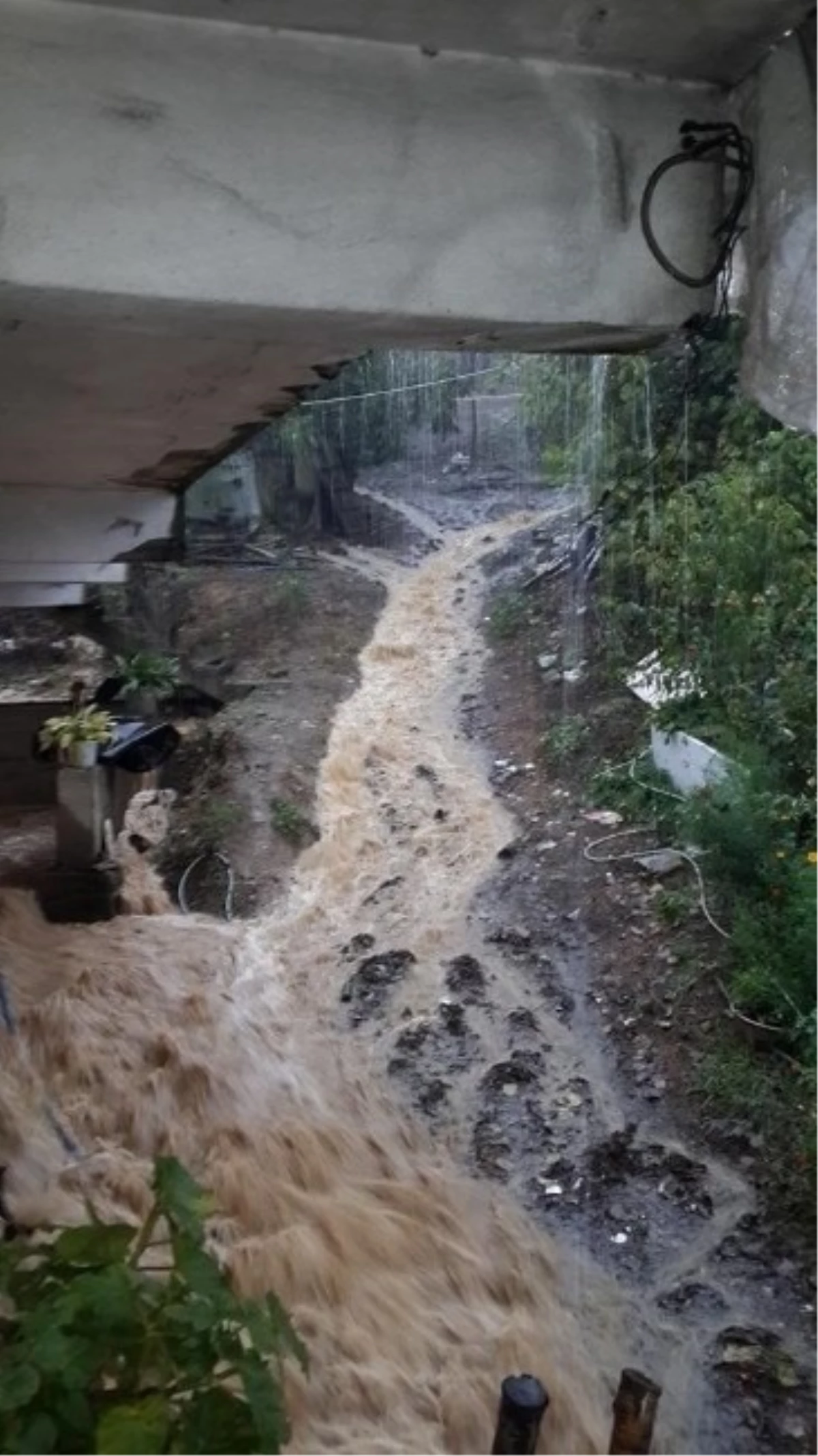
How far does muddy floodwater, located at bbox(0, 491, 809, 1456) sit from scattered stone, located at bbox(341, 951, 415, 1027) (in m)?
0.01

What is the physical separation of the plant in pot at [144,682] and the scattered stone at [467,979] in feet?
7.14

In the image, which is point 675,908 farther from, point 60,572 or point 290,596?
point 290,596

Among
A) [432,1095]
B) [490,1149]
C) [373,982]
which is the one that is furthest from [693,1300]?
[373,982]

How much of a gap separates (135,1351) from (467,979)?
4596 mm

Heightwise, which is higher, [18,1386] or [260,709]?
[18,1386]

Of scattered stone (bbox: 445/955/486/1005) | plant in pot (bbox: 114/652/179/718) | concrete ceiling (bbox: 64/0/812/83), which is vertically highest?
concrete ceiling (bbox: 64/0/812/83)

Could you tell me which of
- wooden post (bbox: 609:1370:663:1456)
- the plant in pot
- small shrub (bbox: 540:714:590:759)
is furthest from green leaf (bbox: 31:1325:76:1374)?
small shrub (bbox: 540:714:590:759)

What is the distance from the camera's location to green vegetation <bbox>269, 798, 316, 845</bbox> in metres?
7.14

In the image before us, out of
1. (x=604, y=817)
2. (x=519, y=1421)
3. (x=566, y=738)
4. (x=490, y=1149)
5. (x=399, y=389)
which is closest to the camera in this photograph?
(x=519, y=1421)

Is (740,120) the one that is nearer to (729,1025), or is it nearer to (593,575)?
(729,1025)

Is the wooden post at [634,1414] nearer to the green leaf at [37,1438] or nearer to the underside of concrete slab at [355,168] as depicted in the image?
the green leaf at [37,1438]

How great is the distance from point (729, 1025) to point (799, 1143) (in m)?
0.68

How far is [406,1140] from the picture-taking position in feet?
15.2

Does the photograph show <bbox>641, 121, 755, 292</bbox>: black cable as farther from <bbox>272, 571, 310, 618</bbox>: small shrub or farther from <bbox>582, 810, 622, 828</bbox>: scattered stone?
<bbox>272, 571, 310, 618</bbox>: small shrub
